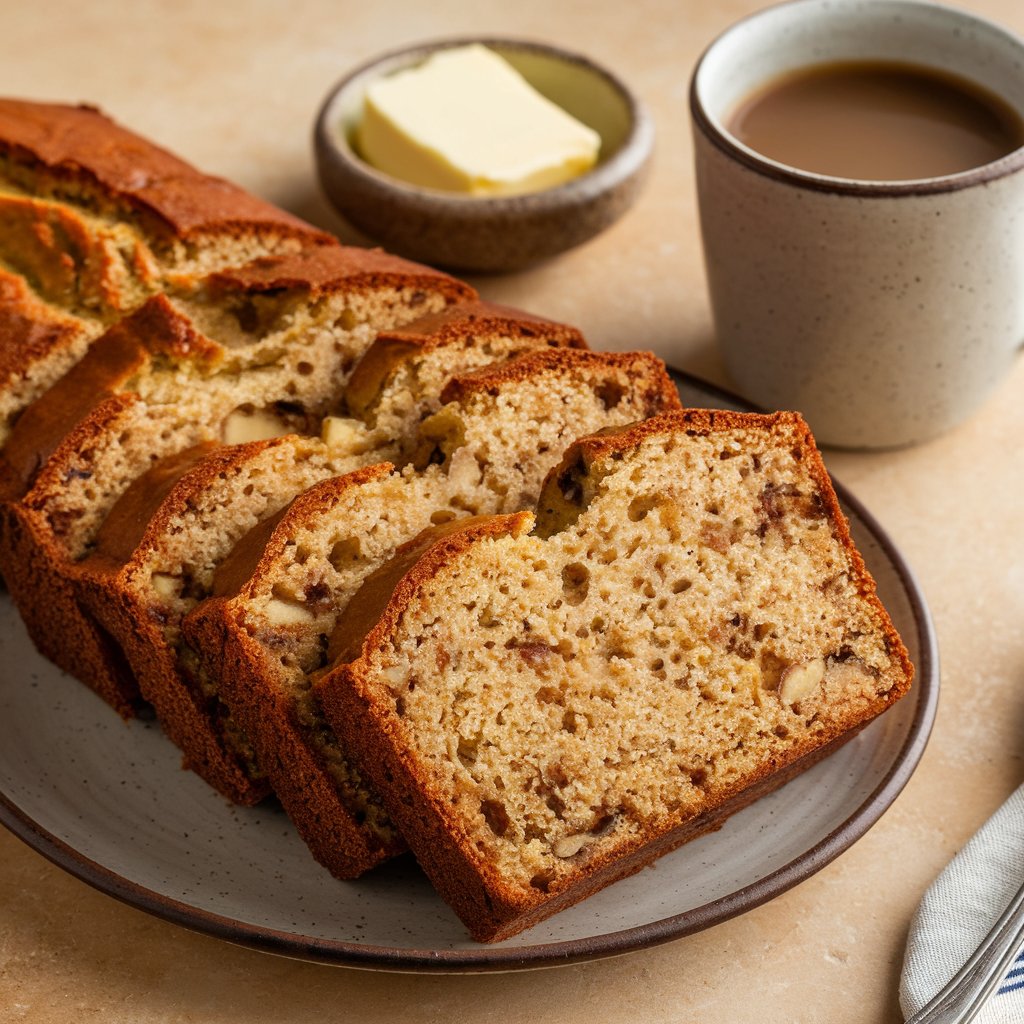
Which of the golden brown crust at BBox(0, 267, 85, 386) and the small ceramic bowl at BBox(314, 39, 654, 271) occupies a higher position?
the golden brown crust at BBox(0, 267, 85, 386)

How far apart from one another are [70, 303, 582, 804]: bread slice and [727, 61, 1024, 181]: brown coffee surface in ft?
3.15

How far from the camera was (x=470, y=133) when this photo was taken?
345cm

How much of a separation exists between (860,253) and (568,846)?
1.30 m

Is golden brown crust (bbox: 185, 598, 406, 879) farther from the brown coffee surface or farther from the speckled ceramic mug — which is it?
the brown coffee surface

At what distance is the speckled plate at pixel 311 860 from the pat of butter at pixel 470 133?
4.61 feet

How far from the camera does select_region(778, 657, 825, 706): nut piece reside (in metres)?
2.29

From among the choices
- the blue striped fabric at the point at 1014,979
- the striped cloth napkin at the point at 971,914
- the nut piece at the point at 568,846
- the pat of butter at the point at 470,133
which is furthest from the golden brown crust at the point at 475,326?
the blue striped fabric at the point at 1014,979

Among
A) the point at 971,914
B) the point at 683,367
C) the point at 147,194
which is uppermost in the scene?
the point at 147,194

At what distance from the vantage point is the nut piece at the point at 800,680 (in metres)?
2.29

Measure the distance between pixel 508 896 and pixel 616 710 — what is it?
338 mm

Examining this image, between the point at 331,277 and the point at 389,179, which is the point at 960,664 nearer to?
the point at 331,277

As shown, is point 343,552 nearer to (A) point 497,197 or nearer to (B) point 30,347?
(B) point 30,347

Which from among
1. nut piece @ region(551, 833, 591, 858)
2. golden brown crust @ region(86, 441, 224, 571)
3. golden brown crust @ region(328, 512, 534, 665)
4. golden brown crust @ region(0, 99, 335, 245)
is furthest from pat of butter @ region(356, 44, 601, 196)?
nut piece @ region(551, 833, 591, 858)

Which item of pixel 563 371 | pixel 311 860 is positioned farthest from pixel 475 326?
pixel 311 860
